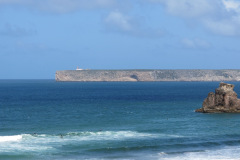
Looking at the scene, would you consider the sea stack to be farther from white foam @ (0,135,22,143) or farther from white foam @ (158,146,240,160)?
white foam @ (0,135,22,143)

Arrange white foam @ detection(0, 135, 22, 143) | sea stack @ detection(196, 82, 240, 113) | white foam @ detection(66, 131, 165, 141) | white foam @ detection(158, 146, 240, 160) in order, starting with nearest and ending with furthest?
white foam @ detection(158, 146, 240, 160) < white foam @ detection(0, 135, 22, 143) < white foam @ detection(66, 131, 165, 141) < sea stack @ detection(196, 82, 240, 113)

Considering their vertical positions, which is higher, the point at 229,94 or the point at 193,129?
the point at 229,94

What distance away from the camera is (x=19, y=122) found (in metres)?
67.6

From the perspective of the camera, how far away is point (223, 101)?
76.6m

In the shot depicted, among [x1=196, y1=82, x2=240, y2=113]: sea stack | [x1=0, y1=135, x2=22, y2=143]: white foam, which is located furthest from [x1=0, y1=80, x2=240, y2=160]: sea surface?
[x1=196, y1=82, x2=240, y2=113]: sea stack

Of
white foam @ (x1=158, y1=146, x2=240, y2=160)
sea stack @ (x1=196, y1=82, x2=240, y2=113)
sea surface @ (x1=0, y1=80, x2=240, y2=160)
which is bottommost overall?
white foam @ (x1=158, y1=146, x2=240, y2=160)

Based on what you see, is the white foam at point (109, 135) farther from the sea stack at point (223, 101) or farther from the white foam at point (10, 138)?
the sea stack at point (223, 101)

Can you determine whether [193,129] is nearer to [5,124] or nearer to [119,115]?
[119,115]

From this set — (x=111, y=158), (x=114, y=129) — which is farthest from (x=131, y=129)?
(x=111, y=158)

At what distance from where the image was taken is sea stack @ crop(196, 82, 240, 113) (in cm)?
7531

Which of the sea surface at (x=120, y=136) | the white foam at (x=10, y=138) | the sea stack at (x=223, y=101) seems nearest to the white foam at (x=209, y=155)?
the sea surface at (x=120, y=136)

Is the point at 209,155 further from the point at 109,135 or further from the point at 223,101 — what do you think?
the point at 223,101

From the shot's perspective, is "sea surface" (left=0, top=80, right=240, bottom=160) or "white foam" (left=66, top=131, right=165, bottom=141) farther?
"white foam" (left=66, top=131, right=165, bottom=141)

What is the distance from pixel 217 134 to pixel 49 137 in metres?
22.3
